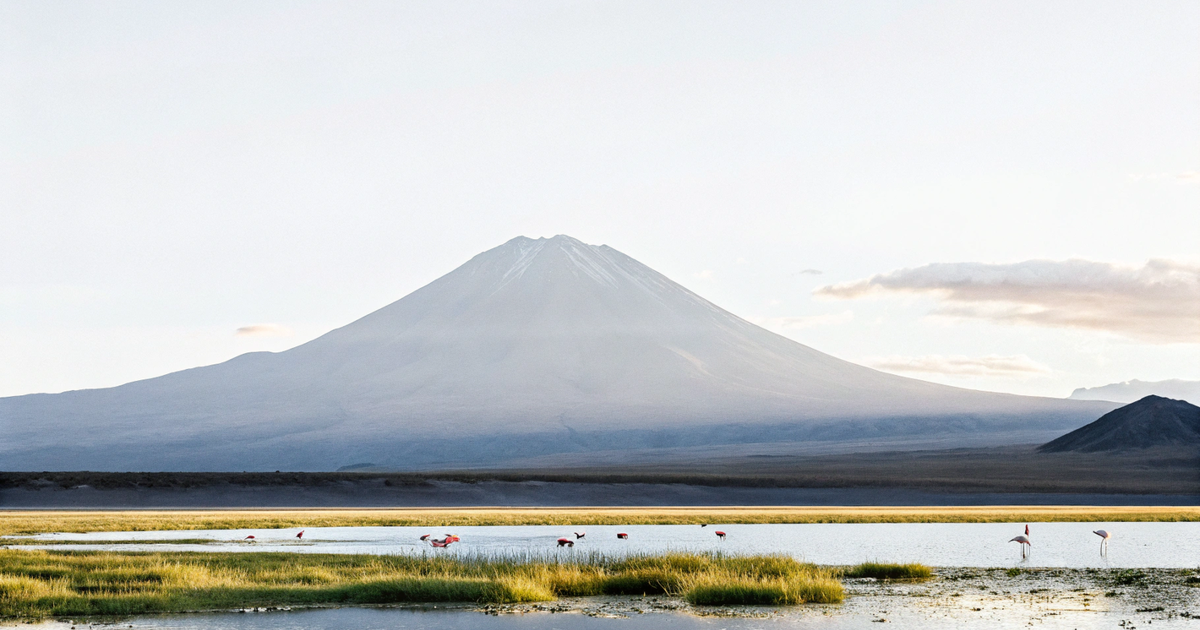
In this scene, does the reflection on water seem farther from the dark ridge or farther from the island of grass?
the dark ridge

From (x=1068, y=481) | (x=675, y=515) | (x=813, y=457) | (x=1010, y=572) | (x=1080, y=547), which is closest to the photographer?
(x=1010, y=572)

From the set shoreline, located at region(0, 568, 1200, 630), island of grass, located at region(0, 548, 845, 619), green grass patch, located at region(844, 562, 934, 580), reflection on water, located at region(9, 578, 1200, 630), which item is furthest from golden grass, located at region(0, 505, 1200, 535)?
reflection on water, located at region(9, 578, 1200, 630)

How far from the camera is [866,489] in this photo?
99250mm

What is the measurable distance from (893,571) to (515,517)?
3632 cm

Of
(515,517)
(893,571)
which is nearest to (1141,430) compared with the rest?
(515,517)

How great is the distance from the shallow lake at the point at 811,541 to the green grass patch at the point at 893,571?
329 centimetres

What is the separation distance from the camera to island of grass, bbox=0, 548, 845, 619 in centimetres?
3053

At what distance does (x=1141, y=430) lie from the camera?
15525cm

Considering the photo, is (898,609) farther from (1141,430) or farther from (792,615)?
(1141,430)

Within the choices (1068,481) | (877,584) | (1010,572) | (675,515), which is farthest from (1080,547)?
(1068,481)

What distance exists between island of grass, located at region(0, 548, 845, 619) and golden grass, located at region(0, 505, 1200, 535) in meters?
25.5

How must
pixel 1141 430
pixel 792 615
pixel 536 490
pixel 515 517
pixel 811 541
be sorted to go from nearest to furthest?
pixel 792 615 → pixel 811 541 → pixel 515 517 → pixel 536 490 → pixel 1141 430

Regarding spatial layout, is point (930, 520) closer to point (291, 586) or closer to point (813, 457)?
point (291, 586)

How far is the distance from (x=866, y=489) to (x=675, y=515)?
1230 inches
